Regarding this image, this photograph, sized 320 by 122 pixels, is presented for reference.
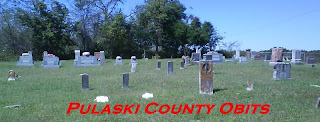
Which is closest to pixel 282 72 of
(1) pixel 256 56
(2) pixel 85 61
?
(2) pixel 85 61

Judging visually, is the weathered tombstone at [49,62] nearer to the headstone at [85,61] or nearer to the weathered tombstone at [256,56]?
the headstone at [85,61]

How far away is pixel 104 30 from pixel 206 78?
32264 mm

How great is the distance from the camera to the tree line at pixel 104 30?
35.2 meters

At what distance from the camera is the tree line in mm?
35250

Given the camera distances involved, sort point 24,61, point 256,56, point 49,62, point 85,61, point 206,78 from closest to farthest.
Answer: point 206,78 < point 49,62 < point 85,61 < point 24,61 < point 256,56

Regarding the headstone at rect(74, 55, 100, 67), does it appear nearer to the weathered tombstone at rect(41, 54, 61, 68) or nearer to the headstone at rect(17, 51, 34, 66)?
the weathered tombstone at rect(41, 54, 61, 68)

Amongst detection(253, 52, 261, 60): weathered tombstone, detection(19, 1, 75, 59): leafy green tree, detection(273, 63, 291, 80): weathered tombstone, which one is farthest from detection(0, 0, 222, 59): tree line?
detection(273, 63, 291, 80): weathered tombstone

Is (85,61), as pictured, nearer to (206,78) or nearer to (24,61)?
(24,61)

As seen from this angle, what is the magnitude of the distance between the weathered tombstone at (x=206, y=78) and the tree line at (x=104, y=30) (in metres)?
30.8

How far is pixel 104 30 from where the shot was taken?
3834 centimetres

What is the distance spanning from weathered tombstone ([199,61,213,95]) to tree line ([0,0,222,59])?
101 ft

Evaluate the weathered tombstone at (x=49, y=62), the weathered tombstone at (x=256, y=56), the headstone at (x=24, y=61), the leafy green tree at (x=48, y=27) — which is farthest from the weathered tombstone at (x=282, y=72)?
the leafy green tree at (x=48, y=27)

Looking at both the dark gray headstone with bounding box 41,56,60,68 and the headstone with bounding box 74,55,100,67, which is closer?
the dark gray headstone with bounding box 41,56,60,68

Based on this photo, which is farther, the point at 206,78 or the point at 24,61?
the point at 24,61
